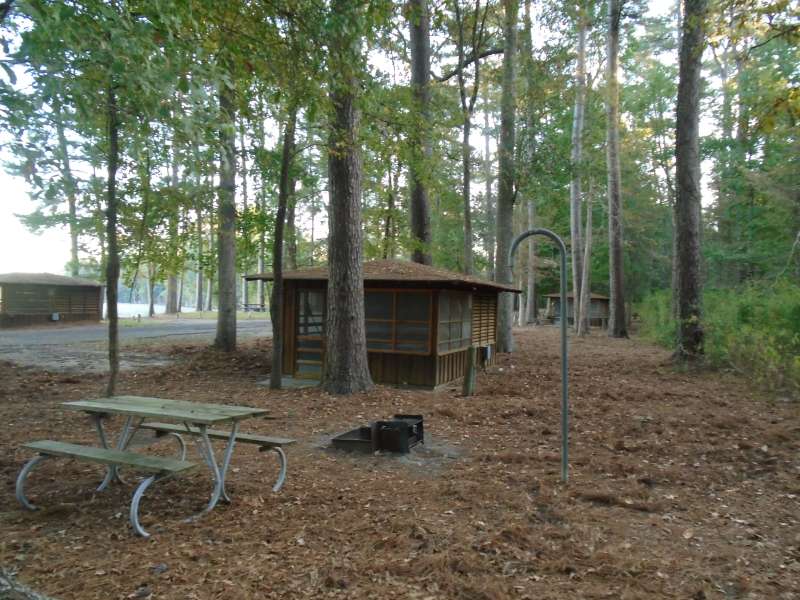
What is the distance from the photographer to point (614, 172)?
2152cm

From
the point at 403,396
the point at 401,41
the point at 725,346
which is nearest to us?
the point at 403,396

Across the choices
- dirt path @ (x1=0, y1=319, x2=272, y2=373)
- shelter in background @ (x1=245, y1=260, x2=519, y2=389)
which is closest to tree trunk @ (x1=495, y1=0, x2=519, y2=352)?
shelter in background @ (x1=245, y1=260, x2=519, y2=389)

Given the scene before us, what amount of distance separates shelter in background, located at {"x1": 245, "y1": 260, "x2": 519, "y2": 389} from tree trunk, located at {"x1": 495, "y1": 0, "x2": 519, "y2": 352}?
4.94 m

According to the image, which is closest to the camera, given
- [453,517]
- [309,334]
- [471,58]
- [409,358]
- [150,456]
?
[453,517]

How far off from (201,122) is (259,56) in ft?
5.89

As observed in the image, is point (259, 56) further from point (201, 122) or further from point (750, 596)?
point (750, 596)

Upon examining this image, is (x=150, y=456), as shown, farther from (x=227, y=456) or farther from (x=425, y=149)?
(x=425, y=149)

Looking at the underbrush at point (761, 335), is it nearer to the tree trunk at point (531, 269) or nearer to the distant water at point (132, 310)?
the tree trunk at point (531, 269)

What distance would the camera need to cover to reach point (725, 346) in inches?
493

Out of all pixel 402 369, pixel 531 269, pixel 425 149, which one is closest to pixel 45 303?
pixel 425 149

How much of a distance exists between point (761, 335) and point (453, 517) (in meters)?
9.87

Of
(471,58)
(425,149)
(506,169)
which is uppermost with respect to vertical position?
(471,58)

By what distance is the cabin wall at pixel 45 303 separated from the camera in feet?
76.0

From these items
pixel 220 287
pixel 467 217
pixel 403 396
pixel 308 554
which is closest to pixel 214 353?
pixel 220 287
